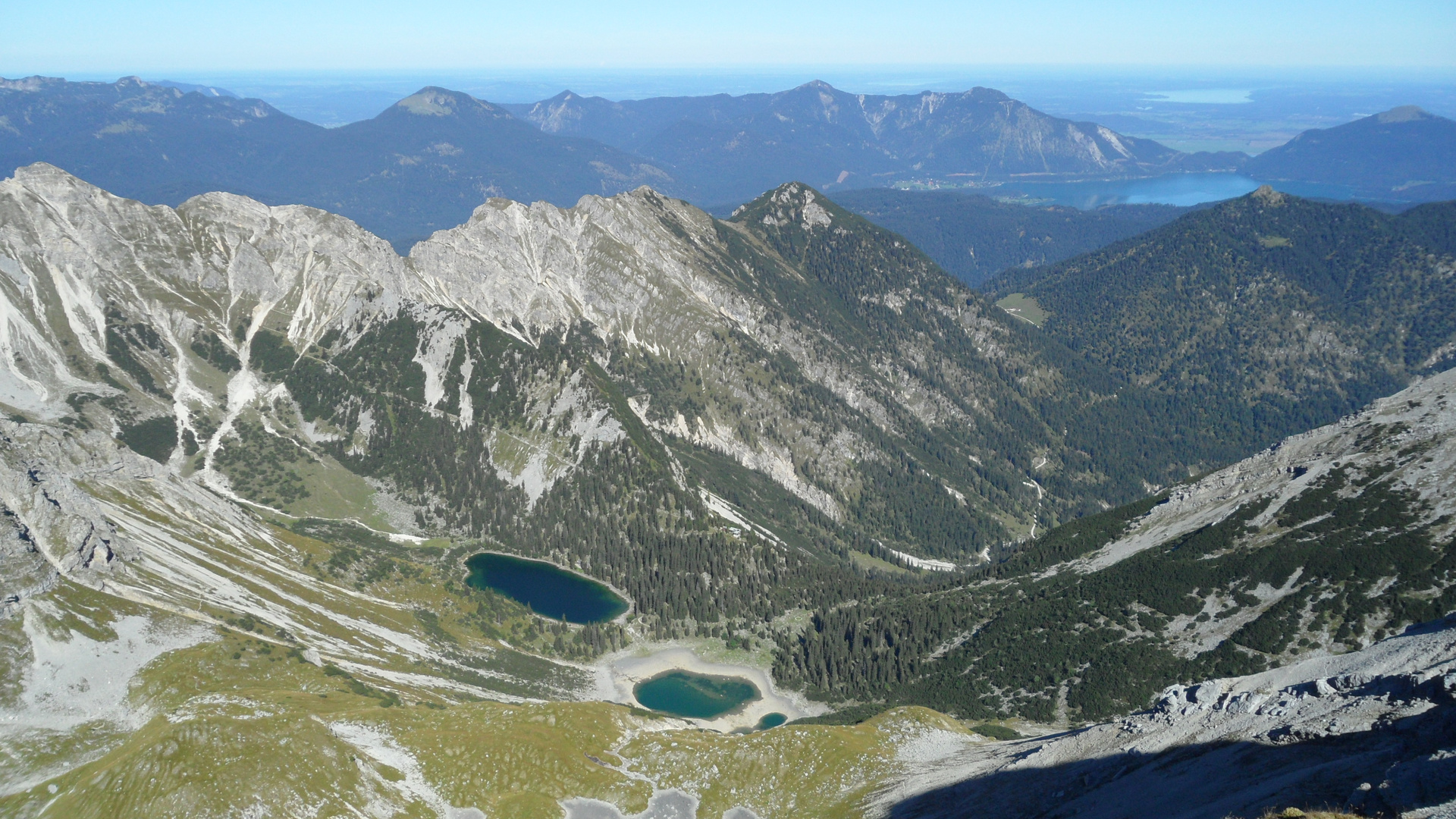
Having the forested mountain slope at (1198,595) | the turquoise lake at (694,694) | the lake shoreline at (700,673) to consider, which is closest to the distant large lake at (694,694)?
the turquoise lake at (694,694)

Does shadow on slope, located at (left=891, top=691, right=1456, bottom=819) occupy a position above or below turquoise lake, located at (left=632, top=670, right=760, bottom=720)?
above

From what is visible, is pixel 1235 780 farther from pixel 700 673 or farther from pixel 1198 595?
pixel 700 673

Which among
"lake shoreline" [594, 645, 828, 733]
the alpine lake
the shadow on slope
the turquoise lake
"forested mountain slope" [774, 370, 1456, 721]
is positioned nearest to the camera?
the shadow on slope

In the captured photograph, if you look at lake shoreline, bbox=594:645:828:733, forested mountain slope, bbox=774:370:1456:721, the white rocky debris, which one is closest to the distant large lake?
lake shoreline, bbox=594:645:828:733

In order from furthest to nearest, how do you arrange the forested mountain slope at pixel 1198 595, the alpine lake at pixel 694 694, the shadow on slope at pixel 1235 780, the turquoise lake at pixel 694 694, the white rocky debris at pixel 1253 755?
1. the turquoise lake at pixel 694 694
2. the alpine lake at pixel 694 694
3. the forested mountain slope at pixel 1198 595
4. the white rocky debris at pixel 1253 755
5. the shadow on slope at pixel 1235 780

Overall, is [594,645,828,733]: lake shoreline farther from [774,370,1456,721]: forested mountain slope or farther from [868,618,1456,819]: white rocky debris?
[868,618,1456,819]: white rocky debris

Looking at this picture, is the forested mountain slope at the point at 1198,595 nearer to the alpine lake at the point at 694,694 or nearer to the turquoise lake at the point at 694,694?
the turquoise lake at the point at 694,694

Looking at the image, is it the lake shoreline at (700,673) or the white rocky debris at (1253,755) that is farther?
the lake shoreline at (700,673)

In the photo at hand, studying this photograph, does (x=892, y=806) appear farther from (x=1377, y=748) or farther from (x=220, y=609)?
(x=220, y=609)
